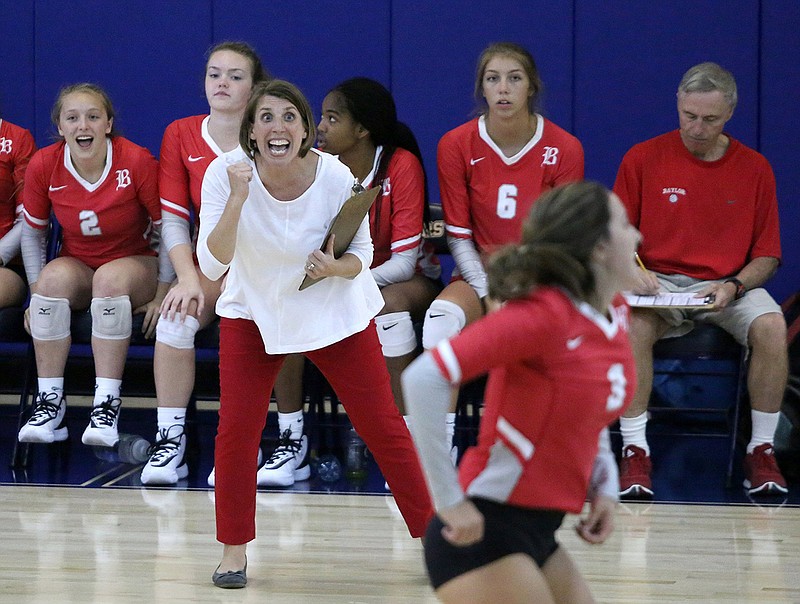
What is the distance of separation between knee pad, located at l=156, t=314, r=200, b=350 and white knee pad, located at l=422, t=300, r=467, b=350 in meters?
0.88

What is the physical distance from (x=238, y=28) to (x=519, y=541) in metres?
4.49

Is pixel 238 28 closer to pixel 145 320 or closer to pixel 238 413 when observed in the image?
pixel 145 320

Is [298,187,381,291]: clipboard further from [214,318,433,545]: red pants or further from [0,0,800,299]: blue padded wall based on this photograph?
[0,0,800,299]: blue padded wall

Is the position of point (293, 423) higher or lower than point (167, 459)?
higher

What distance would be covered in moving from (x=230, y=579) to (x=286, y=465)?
1.18 m

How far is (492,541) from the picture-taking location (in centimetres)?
169

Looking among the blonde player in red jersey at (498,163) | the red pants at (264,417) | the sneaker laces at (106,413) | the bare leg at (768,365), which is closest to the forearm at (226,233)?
the red pants at (264,417)

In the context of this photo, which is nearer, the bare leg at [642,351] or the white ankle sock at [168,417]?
the bare leg at [642,351]

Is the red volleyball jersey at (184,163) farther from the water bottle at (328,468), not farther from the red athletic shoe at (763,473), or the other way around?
the red athletic shoe at (763,473)

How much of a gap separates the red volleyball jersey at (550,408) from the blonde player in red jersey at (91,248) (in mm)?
2812

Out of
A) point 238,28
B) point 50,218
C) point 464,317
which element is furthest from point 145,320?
point 238,28

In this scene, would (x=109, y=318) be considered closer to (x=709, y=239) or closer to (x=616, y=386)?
(x=709, y=239)

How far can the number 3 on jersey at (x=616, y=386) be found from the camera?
67.7 inches

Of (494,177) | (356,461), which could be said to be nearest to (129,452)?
(356,461)
